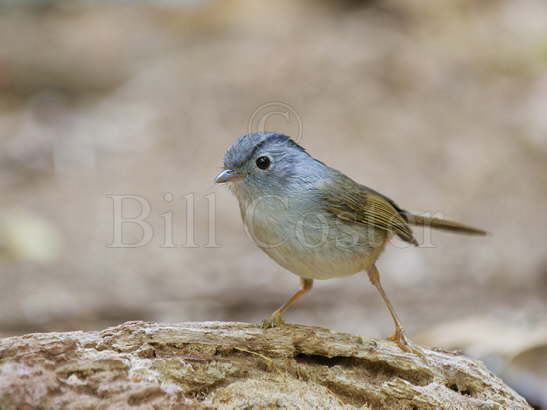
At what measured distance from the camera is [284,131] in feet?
30.2

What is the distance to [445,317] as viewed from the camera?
6504mm

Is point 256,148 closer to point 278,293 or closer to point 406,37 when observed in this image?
point 278,293

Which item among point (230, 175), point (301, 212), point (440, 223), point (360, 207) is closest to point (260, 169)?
point (230, 175)

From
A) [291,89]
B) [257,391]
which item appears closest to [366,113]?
[291,89]

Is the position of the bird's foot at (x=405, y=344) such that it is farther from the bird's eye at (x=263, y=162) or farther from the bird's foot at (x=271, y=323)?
the bird's eye at (x=263, y=162)

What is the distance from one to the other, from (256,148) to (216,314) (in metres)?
2.95

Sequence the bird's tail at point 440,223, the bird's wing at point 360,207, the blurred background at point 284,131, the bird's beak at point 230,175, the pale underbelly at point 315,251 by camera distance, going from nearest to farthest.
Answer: the pale underbelly at point 315,251
the bird's beak at point 230,175
the bird's wing at point 360,207
the bird's tail at point 440,223
the blurred background at point 284,131

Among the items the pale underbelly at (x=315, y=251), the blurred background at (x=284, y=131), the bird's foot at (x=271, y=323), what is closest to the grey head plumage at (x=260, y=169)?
the pale underbelly at (x=315, y=251)

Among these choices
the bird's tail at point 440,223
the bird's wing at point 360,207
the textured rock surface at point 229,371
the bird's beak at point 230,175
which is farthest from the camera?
the bird's tail at point 440,223

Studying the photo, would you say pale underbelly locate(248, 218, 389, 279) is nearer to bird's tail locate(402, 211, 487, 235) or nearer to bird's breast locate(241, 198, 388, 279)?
bird's breast locate(241, 198, 388, 279)

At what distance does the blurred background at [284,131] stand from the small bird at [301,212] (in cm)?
139

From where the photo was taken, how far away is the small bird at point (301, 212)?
367 cm

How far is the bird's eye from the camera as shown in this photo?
12.8ft

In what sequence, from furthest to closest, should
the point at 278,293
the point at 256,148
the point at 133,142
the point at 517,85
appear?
the point at 517,85
the point at 133,142
the point at 278,293
the point at 256,148
